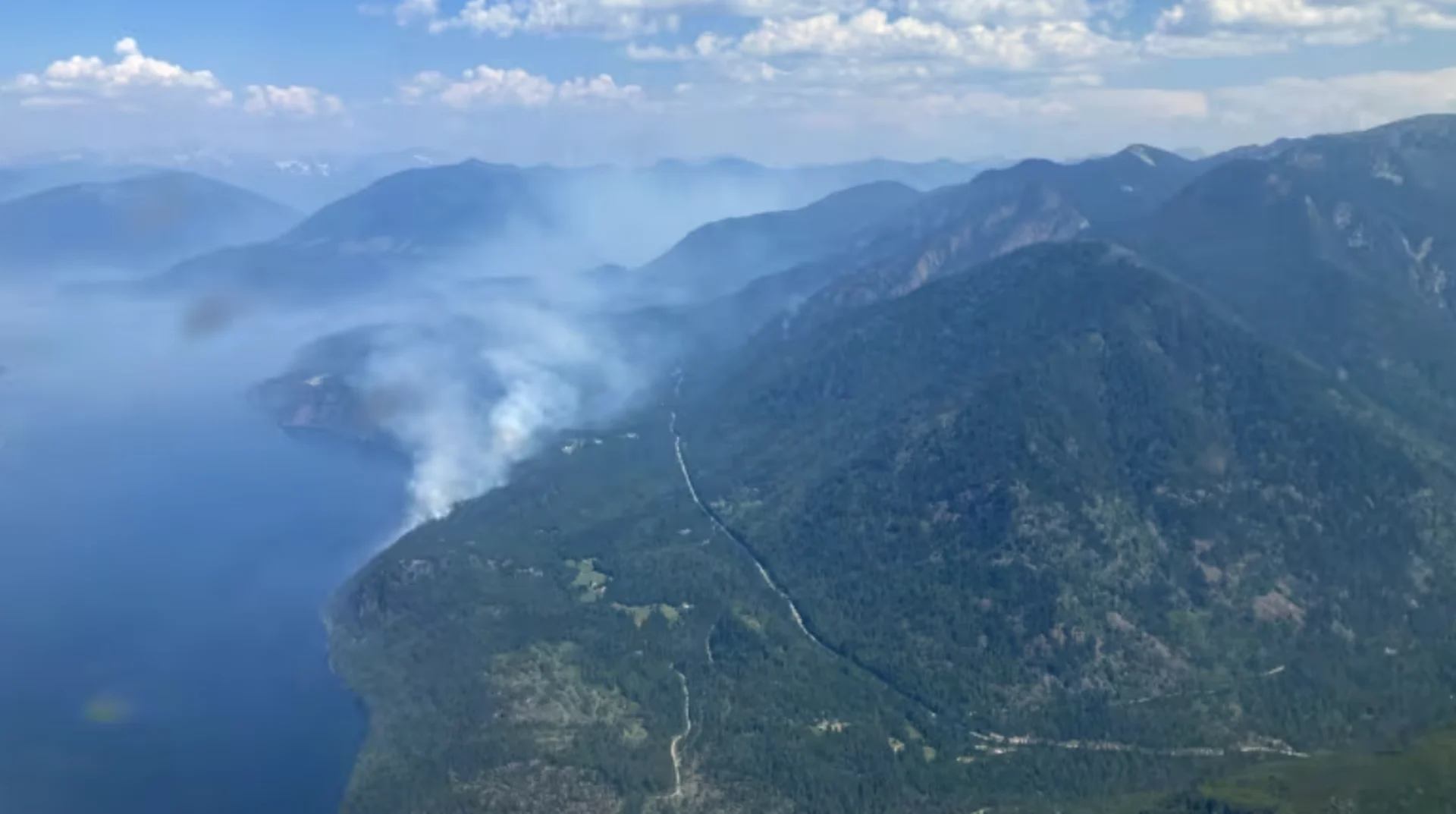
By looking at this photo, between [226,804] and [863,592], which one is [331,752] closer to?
[226,804]

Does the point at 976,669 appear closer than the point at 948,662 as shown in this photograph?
Yes

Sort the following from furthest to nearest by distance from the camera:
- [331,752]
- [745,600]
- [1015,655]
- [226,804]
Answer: [745,600] → [1015,655] → [331,752] → [226,804]

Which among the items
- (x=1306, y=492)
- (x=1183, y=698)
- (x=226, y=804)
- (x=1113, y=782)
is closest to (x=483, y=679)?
(x=226, y=804)

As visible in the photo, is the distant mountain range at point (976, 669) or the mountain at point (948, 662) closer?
the distant mountain range at point (976, 669)

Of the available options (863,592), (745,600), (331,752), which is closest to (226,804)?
(331,752)

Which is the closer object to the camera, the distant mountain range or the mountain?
the distant mountain range

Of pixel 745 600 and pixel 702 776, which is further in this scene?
pixel 745 600

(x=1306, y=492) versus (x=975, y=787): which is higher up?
(x=1306, y=492)

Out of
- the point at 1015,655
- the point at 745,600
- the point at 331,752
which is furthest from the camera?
the point at 745,600

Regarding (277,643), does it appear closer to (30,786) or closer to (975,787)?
(30,786)
